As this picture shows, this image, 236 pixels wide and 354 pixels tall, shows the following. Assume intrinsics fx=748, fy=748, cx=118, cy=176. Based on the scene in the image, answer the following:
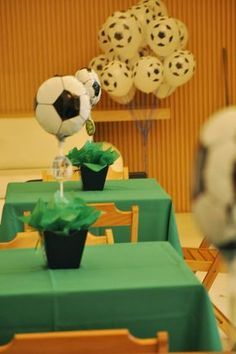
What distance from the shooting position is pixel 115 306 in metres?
2.78

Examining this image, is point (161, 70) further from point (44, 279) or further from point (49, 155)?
point (44, 279)

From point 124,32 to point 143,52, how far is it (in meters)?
0.51

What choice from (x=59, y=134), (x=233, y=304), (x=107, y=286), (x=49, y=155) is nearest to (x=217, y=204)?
(x=233, y=304)

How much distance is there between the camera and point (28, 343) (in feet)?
7.22

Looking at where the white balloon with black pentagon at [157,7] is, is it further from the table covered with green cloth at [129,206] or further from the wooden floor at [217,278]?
the table covered with green cloth at [129,206]

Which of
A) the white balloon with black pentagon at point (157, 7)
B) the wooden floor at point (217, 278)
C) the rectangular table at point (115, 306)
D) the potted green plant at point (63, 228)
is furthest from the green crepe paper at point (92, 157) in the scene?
the white balloon with black pentagon at point (157, 7)

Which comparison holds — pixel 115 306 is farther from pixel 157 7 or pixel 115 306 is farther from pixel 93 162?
pixel 157 7

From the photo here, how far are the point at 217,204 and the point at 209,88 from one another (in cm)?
735

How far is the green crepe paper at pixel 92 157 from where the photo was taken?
4996 mm

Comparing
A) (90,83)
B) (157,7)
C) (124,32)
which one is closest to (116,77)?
(124,32)

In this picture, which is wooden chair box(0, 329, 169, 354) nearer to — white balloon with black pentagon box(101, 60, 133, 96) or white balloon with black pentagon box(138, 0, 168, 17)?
white balloon with black pentagon box(101, 60, 133, 96)

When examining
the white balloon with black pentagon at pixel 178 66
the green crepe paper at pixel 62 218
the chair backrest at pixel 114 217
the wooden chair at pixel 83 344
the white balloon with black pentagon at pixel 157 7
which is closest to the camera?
the wooden chair at pixel 83 344

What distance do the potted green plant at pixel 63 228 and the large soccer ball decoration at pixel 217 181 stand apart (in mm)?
1522

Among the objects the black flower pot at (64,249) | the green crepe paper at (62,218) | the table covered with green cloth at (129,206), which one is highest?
the green crepe paper at (62,218)
